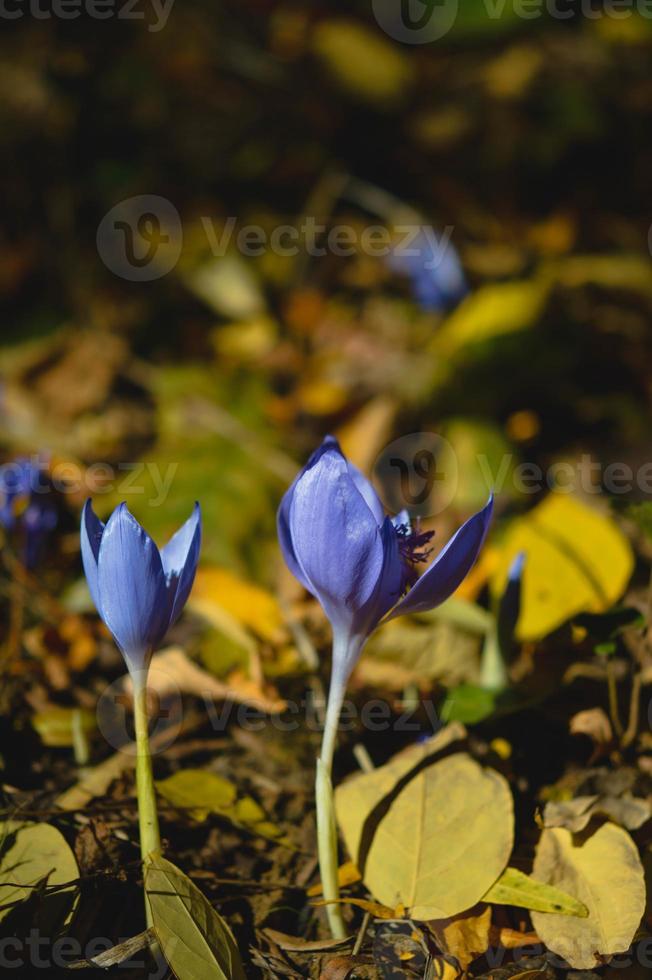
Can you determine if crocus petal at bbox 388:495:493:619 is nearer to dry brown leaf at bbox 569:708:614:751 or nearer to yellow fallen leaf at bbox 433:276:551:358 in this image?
dry brown leaf at bbox 569:708:614:751

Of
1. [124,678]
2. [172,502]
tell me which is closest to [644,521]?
[124,678]

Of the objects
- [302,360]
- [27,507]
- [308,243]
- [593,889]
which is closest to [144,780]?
[593,889]

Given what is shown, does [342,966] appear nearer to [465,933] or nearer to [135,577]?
[465,933]

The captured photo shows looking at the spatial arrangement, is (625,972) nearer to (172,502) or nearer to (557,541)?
(557,541)

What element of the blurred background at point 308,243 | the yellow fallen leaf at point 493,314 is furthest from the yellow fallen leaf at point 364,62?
the yellow fallen leaf at point 493,314

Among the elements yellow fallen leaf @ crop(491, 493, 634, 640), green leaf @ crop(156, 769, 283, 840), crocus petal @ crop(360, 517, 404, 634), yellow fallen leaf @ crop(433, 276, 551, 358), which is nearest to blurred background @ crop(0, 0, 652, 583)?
yellow fallen leaf @ crop(433, 276, 551, 358)

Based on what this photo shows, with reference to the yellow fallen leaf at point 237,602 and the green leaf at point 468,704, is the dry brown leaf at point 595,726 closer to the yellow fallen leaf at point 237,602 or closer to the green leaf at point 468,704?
the green leaf at point 468,704
